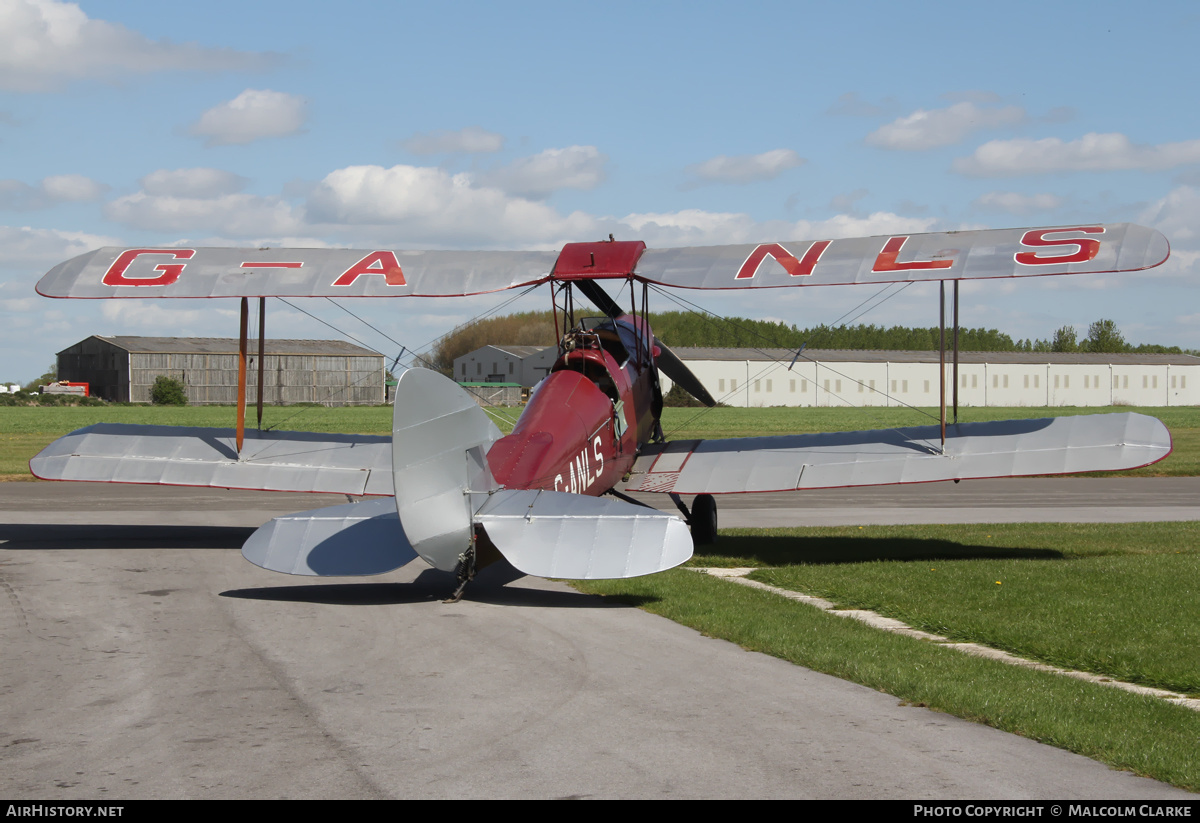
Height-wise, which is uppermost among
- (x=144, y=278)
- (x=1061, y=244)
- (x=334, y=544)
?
(x=1061, y=244)

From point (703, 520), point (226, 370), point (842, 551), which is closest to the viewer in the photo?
point (842, 551)

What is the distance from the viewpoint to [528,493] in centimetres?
850

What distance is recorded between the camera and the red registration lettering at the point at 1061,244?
10509 mm

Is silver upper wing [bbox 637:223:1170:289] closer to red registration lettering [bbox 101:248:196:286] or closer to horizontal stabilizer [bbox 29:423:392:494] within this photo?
horizontal stabilizer [bbox 29:423:392:494]

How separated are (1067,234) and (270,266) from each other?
828 centimetres

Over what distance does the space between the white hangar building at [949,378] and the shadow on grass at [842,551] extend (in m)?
57.8

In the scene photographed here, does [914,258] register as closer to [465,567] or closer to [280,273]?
[465,567]

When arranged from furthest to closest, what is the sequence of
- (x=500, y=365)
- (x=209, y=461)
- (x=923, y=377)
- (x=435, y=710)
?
(x=923, y=377)
(x=500, y=365)
(x=209, y=461)
(x=435, y=710)

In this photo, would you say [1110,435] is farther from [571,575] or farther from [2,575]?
[2,575]

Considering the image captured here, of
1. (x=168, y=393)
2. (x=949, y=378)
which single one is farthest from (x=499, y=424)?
(x=168, y=393)

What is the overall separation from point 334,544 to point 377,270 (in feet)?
14.0

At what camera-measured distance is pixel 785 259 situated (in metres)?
11.6

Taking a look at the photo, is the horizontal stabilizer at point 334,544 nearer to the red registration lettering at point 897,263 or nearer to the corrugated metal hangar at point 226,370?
the red registration lettering at point 897,263

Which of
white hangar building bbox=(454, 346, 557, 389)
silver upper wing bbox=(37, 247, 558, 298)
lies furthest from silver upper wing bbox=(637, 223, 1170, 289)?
white hangar building bbox=(454, 346, 557, 389)
